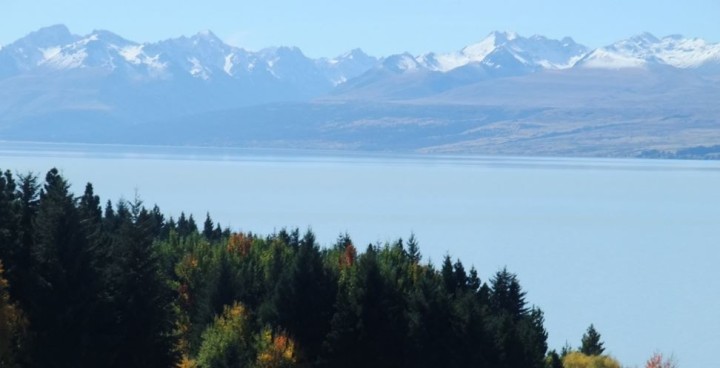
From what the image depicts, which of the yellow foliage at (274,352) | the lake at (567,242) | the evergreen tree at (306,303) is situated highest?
the evergreen tree at (306,303)

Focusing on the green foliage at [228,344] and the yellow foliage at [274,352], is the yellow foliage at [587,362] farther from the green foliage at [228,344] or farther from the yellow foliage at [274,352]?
the yellow foliage at [274,352]

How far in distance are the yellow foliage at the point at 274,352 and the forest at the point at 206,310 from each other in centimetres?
4

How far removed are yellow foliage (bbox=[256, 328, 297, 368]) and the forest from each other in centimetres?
4

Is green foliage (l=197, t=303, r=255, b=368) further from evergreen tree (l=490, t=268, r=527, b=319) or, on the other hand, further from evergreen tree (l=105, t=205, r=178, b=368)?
evergreen tree (l=490, t=268, r=527, b=319)

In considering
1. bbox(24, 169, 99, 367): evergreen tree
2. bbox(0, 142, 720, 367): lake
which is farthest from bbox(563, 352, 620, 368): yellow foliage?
bbox(24, 169, 99, 367): evergreen tree

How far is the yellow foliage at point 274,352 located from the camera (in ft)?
120

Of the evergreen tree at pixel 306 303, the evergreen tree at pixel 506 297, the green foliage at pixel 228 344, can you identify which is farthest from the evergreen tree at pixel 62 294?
the evergreen tree at pixel 506 297

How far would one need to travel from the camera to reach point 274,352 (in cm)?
3675

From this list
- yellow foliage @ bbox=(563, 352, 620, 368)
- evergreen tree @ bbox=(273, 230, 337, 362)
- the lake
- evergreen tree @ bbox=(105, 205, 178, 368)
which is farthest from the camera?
the lake

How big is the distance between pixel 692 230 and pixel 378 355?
123m

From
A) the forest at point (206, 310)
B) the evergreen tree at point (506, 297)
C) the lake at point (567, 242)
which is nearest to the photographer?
the forest at point (206, 310)

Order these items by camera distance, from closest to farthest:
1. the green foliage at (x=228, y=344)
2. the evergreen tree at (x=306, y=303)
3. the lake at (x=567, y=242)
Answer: the green foliage at (x=228, y=344) → the evergreen tree at (x=306, y=303) → the lake at (x=567, y=242)

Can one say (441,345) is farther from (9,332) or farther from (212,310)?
(9,332)

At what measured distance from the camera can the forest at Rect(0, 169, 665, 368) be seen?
31.4 m
